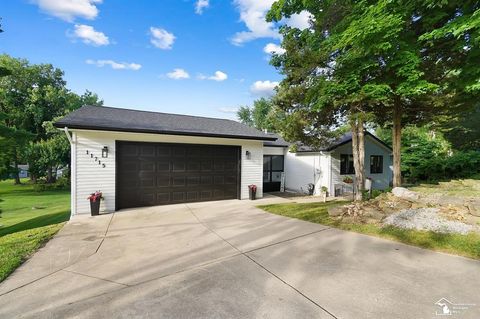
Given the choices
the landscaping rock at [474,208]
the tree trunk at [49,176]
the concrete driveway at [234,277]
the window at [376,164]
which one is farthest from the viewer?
the tree trunk at [49,176]

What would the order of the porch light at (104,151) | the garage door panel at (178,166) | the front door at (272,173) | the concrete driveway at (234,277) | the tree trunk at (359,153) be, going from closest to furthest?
the concrete driveway at (234,277) < the porch light at (104,151) < the tree trunk at (359,153) < the garage door panel at (178,166) < the front door at (272,173)

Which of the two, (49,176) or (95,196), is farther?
(49,176)

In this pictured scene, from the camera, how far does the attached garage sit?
7.79m

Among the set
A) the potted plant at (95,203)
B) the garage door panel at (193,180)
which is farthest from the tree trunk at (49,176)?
the garage door panel at (193,180)

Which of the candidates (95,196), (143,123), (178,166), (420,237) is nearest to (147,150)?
(143,123)

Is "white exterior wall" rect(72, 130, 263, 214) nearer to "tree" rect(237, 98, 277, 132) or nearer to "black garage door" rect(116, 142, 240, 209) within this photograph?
"black garage door" rect(116, 142, 240, 209)

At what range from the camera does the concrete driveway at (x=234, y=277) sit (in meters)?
2.75

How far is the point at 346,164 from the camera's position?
13.7 metres

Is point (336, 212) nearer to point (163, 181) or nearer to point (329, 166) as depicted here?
point (329, 166)

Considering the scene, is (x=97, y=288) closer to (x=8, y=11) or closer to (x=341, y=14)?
(x=341, y=14)

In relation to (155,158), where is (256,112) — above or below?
above

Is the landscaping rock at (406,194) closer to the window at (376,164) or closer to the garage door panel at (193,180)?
the garage door panel at (193,180)

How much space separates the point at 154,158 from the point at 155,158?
0.04 m

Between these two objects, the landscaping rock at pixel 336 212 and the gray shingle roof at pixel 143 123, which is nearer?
the landscaping rock at pixel 336 212
